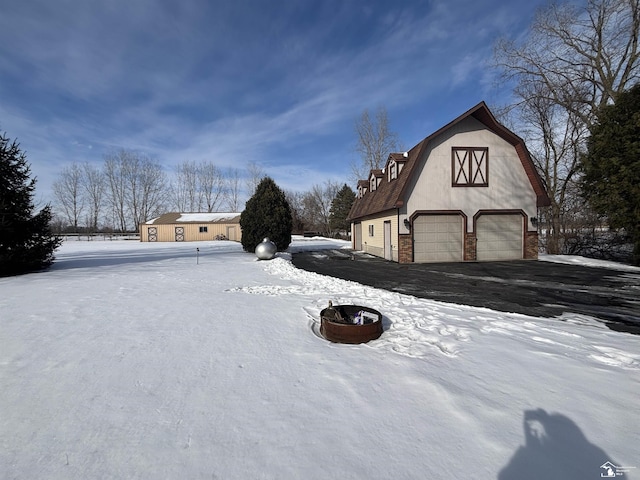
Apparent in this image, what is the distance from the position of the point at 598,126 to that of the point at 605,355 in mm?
13719

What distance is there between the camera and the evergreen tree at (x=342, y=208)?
43156mm

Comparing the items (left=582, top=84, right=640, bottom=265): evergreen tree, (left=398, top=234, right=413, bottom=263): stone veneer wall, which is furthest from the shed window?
(left=582, top=84, right=640, bottom=265): evergreen tree

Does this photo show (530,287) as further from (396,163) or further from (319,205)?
(319,205)

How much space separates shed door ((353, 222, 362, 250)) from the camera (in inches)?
855

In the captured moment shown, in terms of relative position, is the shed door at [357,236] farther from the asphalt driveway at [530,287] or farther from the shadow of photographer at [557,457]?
the shadow of photographer at [557,457]

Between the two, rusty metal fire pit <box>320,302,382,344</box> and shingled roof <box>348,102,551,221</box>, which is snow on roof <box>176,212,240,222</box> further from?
rusty metal fire pit <box>320,302,382,344</box>

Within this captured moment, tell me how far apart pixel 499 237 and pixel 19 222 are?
2116 cm

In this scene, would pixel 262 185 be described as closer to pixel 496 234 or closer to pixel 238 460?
pixel 496 234

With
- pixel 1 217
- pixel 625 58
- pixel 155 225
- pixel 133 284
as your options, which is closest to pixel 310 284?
pixel 133 284

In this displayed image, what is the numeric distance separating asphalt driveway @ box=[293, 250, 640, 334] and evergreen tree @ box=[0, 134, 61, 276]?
11.9 m

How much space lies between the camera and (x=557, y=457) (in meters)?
1.96

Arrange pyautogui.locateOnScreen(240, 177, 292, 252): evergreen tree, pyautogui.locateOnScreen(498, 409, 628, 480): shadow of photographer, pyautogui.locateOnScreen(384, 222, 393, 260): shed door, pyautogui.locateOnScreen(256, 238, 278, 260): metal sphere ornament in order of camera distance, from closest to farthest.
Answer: pyautogui.locateOnScreen(498, 409, 628, 480): shadow of photographer < pyautogui.locateOnScreen(256, 238, 278, 260): metal sphere ornament < pyautogui.locateOnScreen(384, 222, 393, 260): shed door < pyautogui.locateOnScreen(240, 177, 292, 252): evergreen tree

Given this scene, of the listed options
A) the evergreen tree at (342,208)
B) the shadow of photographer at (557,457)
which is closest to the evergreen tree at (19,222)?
the shadow of photographer at (557,457)

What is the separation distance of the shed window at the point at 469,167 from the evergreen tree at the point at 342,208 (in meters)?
29.0
